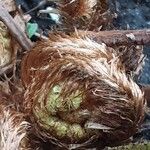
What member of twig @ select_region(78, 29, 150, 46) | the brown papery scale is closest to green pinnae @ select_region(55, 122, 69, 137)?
the brown papery scale

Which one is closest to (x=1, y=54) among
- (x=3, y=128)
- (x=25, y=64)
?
(x=25, y=64)

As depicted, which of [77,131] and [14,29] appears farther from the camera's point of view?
[14,29]

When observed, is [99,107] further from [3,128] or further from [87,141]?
[3,128]

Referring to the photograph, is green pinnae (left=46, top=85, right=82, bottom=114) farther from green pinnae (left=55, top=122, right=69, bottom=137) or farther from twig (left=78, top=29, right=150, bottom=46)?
twig (left=78, top=29, right=150, bottom=46)

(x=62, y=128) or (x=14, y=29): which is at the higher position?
(x=14, y=29)

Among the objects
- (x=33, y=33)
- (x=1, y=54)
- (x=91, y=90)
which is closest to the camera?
(x=91, y=90)

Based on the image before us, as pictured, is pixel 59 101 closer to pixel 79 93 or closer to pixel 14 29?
pixel 79 93

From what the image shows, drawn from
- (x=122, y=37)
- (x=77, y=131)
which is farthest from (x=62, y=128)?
(x=122, y=37)
